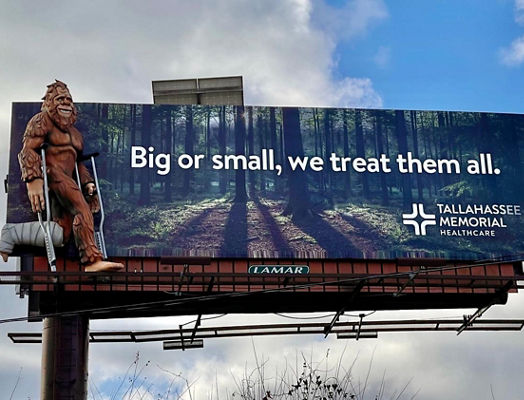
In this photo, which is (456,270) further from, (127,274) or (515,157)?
(127,274)

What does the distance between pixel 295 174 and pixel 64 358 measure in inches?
289

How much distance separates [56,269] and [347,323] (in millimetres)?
7726

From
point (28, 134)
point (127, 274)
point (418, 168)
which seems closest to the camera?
point (127, 274)

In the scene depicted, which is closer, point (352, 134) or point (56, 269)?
point (56, 269)

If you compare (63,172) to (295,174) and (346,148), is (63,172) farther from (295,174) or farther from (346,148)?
(346,148)

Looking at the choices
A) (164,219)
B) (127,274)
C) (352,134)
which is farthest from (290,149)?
(127,274)

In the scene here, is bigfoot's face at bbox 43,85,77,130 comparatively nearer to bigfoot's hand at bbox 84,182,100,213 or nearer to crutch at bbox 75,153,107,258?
crutch at bbox 75,153,107,258

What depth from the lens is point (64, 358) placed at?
88.7 ft

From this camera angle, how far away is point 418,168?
29.2 meters

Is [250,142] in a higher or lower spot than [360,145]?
higher

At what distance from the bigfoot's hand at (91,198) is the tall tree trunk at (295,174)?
469 cm

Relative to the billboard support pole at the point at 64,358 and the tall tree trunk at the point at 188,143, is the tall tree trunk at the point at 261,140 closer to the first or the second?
the tall tree trunk at the point at 188,143

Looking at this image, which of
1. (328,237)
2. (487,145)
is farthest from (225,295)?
(487,145)

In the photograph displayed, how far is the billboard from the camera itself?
27.7 m
